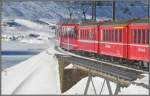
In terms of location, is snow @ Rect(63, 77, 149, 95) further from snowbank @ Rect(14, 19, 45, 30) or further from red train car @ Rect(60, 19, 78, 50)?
snowbank @ Rect(14, 19, 45, 30)

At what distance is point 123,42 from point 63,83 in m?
15.4

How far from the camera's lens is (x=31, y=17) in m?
138

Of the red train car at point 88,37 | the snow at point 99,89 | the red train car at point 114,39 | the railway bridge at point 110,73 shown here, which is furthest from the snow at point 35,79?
the red train car at point 114,39

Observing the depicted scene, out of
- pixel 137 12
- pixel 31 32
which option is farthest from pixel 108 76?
pixel 31 32

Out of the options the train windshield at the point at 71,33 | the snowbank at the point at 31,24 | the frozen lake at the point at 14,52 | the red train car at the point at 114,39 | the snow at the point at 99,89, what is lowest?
the frozen lake at the point at 14,52

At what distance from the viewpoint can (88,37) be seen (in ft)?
133

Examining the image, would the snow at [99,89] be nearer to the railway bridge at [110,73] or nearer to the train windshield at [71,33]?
the railway bridge at [110,73]

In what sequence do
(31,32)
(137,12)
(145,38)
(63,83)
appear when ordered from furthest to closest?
(31,32), (137,12), (63,83), (145,38)

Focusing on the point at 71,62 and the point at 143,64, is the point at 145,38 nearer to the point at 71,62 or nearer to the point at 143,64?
the point at 143,64

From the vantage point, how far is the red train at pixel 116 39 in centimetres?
2691

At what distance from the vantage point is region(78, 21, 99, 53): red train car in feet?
125

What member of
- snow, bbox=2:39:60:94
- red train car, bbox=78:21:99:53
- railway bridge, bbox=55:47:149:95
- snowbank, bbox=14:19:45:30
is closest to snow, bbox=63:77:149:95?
railway bridge, bbox=55:47:149:95

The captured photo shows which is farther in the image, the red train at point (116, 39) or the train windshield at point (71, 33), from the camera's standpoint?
the train windshield at point (71, 33)

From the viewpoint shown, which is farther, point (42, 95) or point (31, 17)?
point (31, 17)
